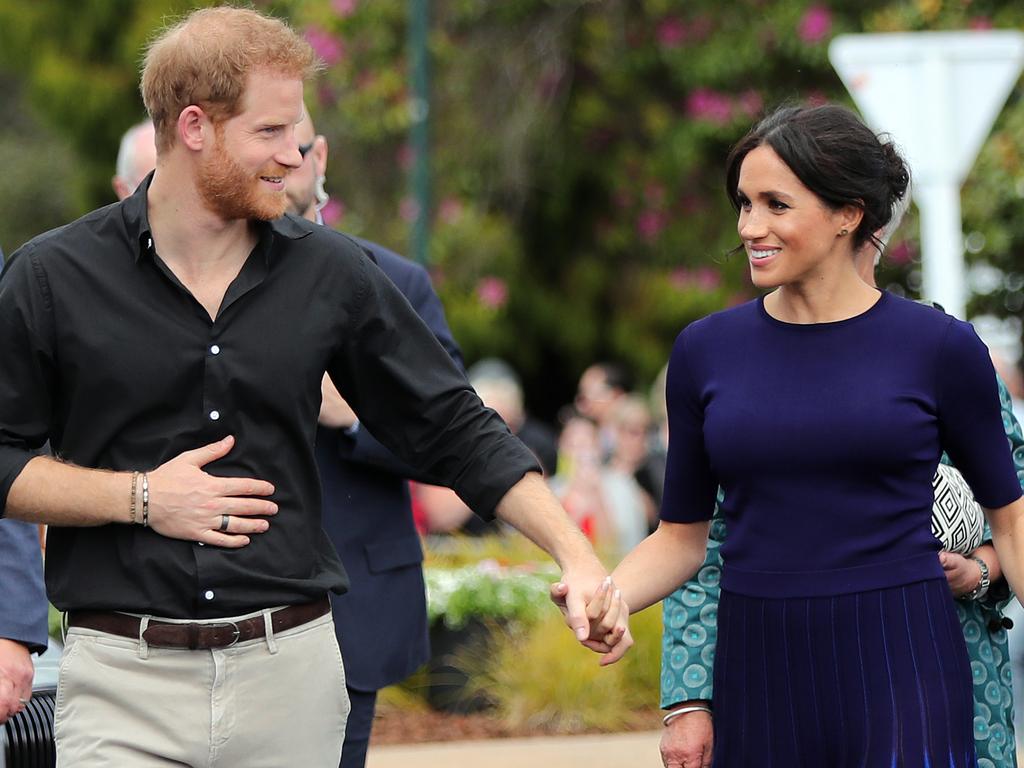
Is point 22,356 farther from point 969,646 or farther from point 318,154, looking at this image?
point 969,646

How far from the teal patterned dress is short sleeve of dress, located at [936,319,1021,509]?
0.19 metres

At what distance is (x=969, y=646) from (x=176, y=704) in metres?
1.69

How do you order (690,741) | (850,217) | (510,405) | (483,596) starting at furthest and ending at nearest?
1. (510,405)
2. (483,596)
3. (690,741)
4. (850,217)

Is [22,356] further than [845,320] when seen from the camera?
No

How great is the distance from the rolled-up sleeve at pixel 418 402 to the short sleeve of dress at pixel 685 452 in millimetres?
348

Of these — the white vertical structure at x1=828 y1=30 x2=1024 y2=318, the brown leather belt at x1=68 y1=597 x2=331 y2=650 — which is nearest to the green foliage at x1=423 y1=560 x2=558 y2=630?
the white vertical structure at x1=828 y1=30 x2=1024 y2=318

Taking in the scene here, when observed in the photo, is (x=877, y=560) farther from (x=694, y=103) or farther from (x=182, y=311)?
(x=694, y=103)

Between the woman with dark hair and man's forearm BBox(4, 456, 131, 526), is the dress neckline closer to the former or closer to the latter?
the woman with dark hair

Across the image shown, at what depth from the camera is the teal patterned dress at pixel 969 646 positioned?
12.1 ft

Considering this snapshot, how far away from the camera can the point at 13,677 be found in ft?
11.6

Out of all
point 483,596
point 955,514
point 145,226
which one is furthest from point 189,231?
point 483,596

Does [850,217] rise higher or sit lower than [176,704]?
higher

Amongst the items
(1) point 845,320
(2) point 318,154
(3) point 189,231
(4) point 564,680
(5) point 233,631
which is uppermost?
(2) point 318,154

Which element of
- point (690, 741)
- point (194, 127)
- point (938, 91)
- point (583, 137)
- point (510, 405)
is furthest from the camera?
point (583, 137)
